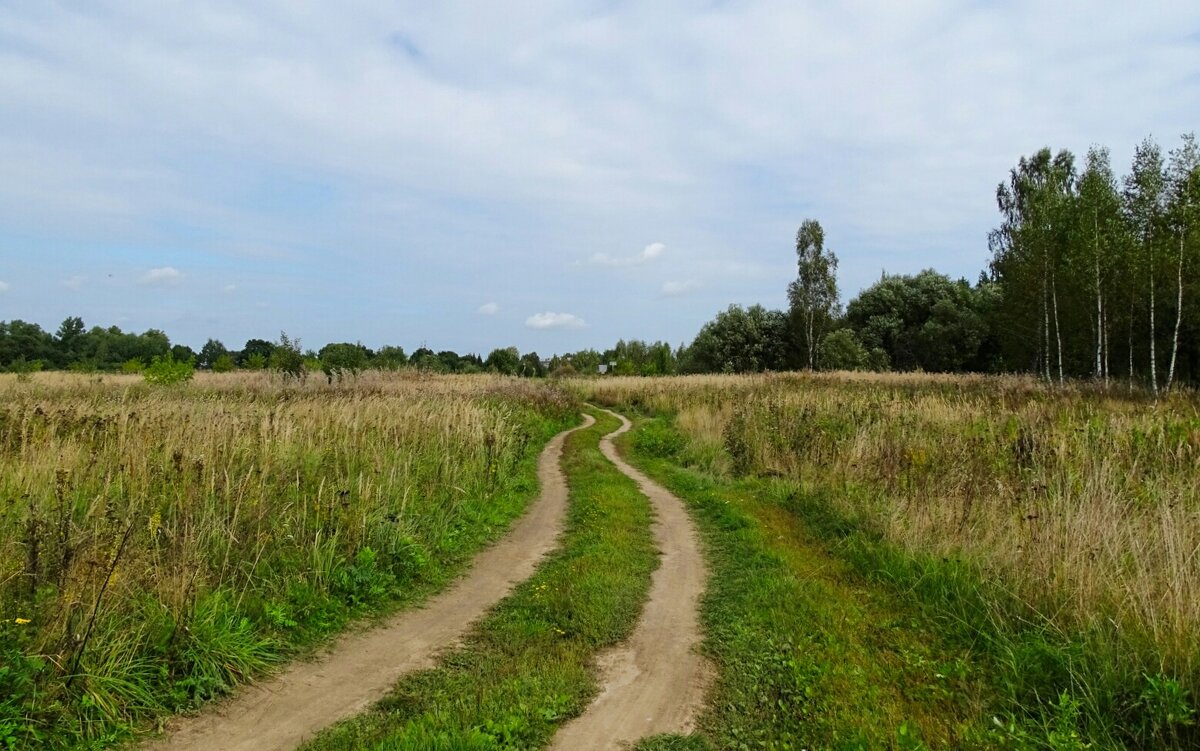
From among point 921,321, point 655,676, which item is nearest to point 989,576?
point 655,676

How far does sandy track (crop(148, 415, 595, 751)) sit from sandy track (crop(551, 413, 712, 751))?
4.90ft

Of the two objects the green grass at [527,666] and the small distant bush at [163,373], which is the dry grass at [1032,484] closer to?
the green grass at [527,666]

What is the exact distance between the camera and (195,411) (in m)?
10.4

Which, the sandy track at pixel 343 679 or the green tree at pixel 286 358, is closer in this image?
the sandy track at pixel 343 679

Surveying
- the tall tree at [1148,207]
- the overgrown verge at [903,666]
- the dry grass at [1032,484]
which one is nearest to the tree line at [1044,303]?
the tall tree at [1148,207]

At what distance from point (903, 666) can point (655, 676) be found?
1898 millimetres

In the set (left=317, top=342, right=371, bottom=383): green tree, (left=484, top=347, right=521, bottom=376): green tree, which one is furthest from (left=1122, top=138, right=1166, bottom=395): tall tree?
(left=484, top=347, right=521, bottom=376): green tree

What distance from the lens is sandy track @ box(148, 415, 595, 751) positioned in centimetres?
398

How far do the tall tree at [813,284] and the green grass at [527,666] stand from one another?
4650 cm

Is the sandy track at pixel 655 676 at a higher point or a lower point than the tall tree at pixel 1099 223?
lower

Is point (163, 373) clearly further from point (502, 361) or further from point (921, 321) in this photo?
point (921, 321)

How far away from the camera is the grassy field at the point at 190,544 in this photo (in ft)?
13.3

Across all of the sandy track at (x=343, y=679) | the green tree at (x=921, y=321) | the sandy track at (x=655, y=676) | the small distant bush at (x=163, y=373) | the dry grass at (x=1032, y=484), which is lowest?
the sandy track at (x=655, y=676)

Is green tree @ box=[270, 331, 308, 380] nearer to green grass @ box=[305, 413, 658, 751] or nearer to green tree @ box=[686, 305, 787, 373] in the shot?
green grass @ box=[305, 413, 658, 751]
